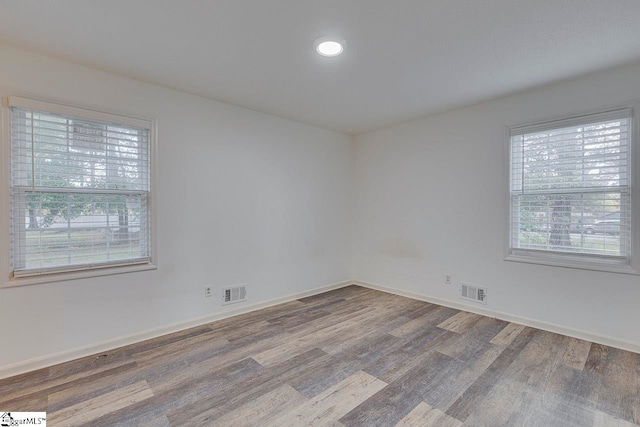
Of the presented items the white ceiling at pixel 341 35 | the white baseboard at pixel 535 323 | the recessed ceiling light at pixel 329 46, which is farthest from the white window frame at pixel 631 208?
the recessed ceiling light at pixel 329 46

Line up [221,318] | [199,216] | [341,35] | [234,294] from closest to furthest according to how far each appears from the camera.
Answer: [341,35] < [199,216] < [221,318] < [234,294]

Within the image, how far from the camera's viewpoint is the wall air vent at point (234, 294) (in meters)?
3.33

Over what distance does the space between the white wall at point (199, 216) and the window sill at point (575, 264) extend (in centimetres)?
241

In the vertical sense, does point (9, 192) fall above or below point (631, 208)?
above

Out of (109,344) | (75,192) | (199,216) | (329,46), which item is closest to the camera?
(329,46)

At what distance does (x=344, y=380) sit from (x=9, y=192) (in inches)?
112

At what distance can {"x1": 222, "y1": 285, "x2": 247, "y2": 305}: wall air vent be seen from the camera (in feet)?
10.9

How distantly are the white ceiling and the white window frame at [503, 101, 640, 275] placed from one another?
39cm

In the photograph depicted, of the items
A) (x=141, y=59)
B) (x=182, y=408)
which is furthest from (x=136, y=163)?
(x=182, y=408)


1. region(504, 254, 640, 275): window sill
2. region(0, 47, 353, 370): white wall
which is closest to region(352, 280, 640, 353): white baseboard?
region(504, 254, 640, 275): window sill

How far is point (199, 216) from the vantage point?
3135 millimetres

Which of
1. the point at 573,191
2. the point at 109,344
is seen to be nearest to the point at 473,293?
the point at 573,191

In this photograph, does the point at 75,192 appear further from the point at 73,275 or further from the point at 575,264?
the point at 575,264

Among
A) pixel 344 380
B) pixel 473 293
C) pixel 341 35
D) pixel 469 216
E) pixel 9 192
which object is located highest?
pixel 341 35
